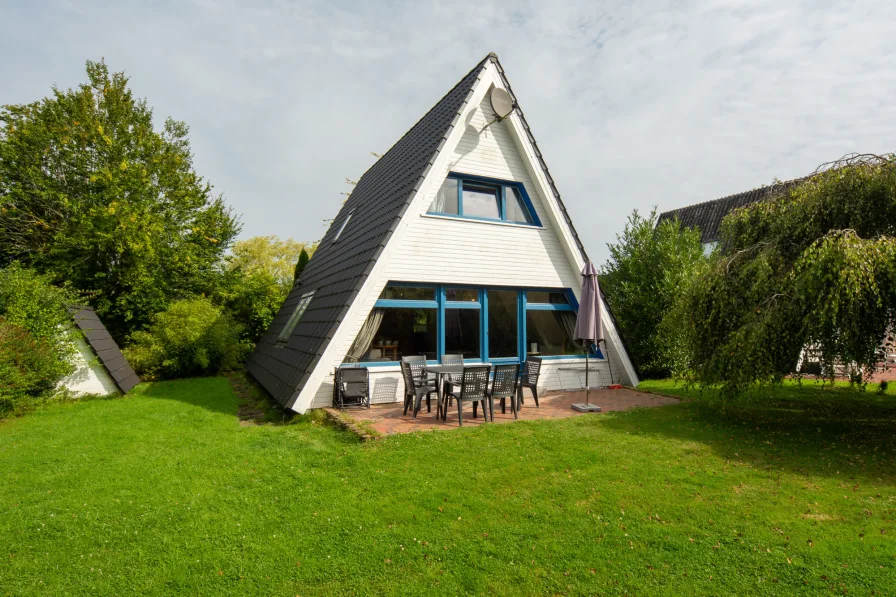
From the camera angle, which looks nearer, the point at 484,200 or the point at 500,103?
the point at 500,103

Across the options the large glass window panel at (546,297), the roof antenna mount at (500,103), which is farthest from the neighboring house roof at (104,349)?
the roof antenna mount at (500,103)

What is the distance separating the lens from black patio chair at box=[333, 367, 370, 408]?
8336 millimetres

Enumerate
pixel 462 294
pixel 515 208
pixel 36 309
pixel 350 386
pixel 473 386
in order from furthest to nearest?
pixel 515 208
pixel 462 294
pixel 36 309
pixel 350 386
pixel 473 386

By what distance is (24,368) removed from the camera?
848cm

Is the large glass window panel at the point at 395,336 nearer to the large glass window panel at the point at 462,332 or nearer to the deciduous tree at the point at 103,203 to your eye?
the large glass window panel at the point at 462,332

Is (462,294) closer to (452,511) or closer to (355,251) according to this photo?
(355,251)

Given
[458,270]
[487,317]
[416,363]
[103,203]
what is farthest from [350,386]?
[103,203]

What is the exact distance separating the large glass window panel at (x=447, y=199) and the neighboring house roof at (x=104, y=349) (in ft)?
26.9

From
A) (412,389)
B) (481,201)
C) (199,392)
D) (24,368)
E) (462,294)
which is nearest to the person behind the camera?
(412,389)

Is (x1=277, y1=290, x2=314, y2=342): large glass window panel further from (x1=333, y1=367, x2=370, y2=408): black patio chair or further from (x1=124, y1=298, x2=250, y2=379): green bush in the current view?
(x1=124, y1=298, x2=250, y2=379): green bush

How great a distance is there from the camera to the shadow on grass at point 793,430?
18.8 ft

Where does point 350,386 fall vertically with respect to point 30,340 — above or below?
below

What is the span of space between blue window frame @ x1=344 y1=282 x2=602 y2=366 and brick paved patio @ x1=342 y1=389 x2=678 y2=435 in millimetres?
1057

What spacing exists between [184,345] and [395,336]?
29.3ft
